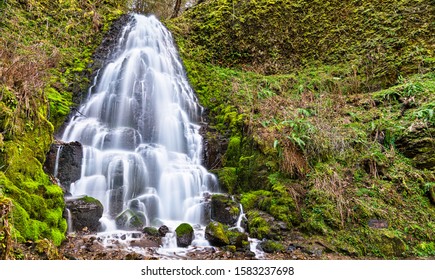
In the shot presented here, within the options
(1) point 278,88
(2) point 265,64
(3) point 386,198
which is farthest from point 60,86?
(3) point 386,198

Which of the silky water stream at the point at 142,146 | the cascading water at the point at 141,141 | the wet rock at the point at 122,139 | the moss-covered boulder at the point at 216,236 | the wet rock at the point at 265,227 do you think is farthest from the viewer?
the wet rock at the point at 122,139

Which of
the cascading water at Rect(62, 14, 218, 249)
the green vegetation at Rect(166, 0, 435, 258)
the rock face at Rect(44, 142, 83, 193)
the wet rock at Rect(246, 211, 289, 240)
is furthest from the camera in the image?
the cascading water at Rect(62, 14, 218, 249)

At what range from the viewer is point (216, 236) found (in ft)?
17.3

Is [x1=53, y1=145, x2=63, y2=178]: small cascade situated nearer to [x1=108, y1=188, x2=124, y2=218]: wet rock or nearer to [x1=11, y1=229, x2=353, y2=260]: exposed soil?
[x1=108, y1=188, x2=124, y2=218]: wet rock

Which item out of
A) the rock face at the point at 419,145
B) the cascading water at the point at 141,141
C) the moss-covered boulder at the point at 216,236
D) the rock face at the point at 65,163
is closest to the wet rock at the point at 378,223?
the rock face at the point at 419,145

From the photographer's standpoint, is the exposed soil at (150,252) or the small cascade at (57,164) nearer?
the exposed soil at (150,252)

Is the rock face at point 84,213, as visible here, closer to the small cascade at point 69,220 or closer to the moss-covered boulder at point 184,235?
the small cascade at point 69,220

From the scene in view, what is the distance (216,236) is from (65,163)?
3.79 meters

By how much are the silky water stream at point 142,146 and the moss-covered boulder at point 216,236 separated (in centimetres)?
14

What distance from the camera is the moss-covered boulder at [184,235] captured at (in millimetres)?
5254

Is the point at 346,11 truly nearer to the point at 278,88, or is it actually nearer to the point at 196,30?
the point at 278,88

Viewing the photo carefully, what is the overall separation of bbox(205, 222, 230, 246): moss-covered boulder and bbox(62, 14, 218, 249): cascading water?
3.20 feet

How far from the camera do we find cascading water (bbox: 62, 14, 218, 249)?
21.2 ft

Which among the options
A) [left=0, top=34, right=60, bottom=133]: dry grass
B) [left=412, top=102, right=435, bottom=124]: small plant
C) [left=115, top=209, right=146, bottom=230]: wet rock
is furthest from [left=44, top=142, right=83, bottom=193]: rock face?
[left=412, top=102, right=435, bottom=124]: small plant
